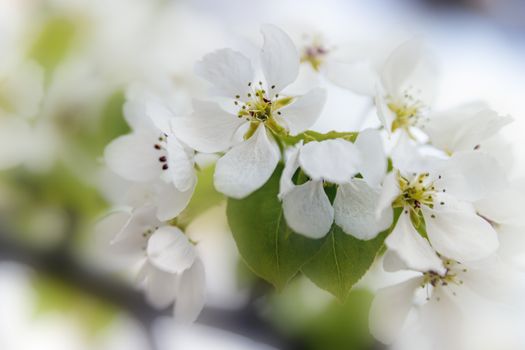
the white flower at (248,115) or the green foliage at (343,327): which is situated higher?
the white flower at (248,115)

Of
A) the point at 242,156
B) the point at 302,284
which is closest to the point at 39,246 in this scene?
the point at 302,284

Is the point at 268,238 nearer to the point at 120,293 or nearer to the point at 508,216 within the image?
the point at 508,216

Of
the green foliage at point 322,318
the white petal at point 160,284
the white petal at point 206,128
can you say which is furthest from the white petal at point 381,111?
the green foliage at point 322,318

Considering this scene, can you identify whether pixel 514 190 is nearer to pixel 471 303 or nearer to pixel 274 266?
pixel 471 303

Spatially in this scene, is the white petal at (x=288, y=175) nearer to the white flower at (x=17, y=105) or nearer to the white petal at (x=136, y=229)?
the white petal at (x=136, y=229)

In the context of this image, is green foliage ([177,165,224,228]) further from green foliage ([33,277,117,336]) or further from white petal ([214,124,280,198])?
green foliage ([33,277,117,336])

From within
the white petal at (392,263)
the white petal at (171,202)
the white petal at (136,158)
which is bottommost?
the white petal at (136,158)
